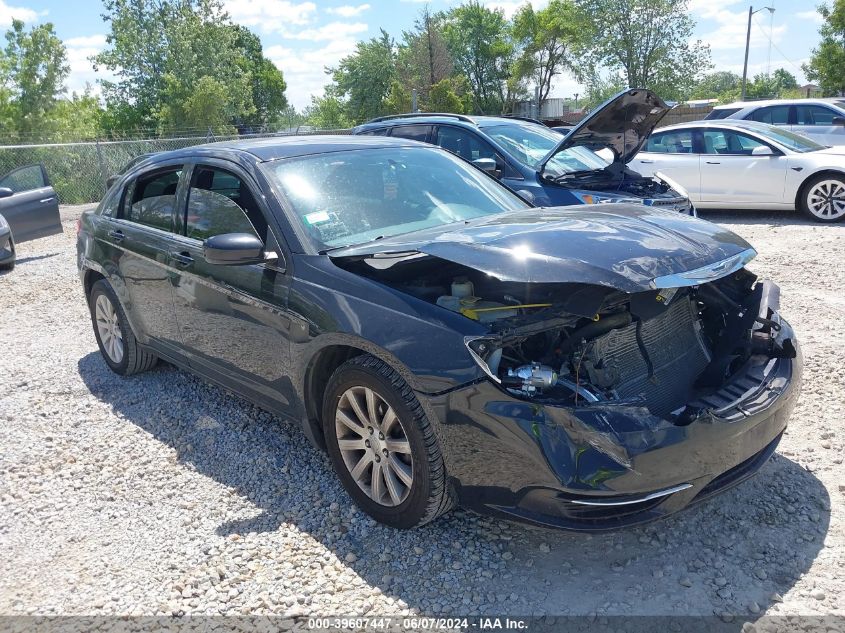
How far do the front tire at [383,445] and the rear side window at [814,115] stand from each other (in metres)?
14.0

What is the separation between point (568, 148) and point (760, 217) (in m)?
4.74

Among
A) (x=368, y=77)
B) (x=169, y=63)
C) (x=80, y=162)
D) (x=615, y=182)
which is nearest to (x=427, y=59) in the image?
(x=368, y=77)

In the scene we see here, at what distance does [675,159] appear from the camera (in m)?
11.2

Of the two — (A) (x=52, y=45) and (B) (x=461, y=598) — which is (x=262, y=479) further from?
(A) (x=52, y=45)

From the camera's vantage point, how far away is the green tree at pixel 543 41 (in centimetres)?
5078

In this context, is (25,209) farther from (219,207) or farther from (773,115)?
(773,115)

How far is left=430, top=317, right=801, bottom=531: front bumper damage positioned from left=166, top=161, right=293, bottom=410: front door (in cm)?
118

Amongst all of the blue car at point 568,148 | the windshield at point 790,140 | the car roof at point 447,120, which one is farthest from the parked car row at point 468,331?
the windshield at point 790,140

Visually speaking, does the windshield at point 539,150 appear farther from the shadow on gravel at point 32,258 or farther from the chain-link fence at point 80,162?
the chain-link fence at point 80,162

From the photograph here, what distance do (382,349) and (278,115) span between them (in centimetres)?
6783

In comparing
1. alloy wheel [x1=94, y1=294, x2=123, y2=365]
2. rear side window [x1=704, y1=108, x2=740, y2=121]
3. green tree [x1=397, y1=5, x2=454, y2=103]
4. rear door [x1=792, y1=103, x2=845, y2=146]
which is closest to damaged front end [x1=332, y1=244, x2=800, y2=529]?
alloy wheel [x1=94, y1=294, x2=123, y2=365]

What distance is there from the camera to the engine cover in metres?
2.95

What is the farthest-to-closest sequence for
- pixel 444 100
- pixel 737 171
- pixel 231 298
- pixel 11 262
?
pixel 444 100
pixel 737 171
pixel 11 262
pixel 231 298

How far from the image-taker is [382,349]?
2.94 m
